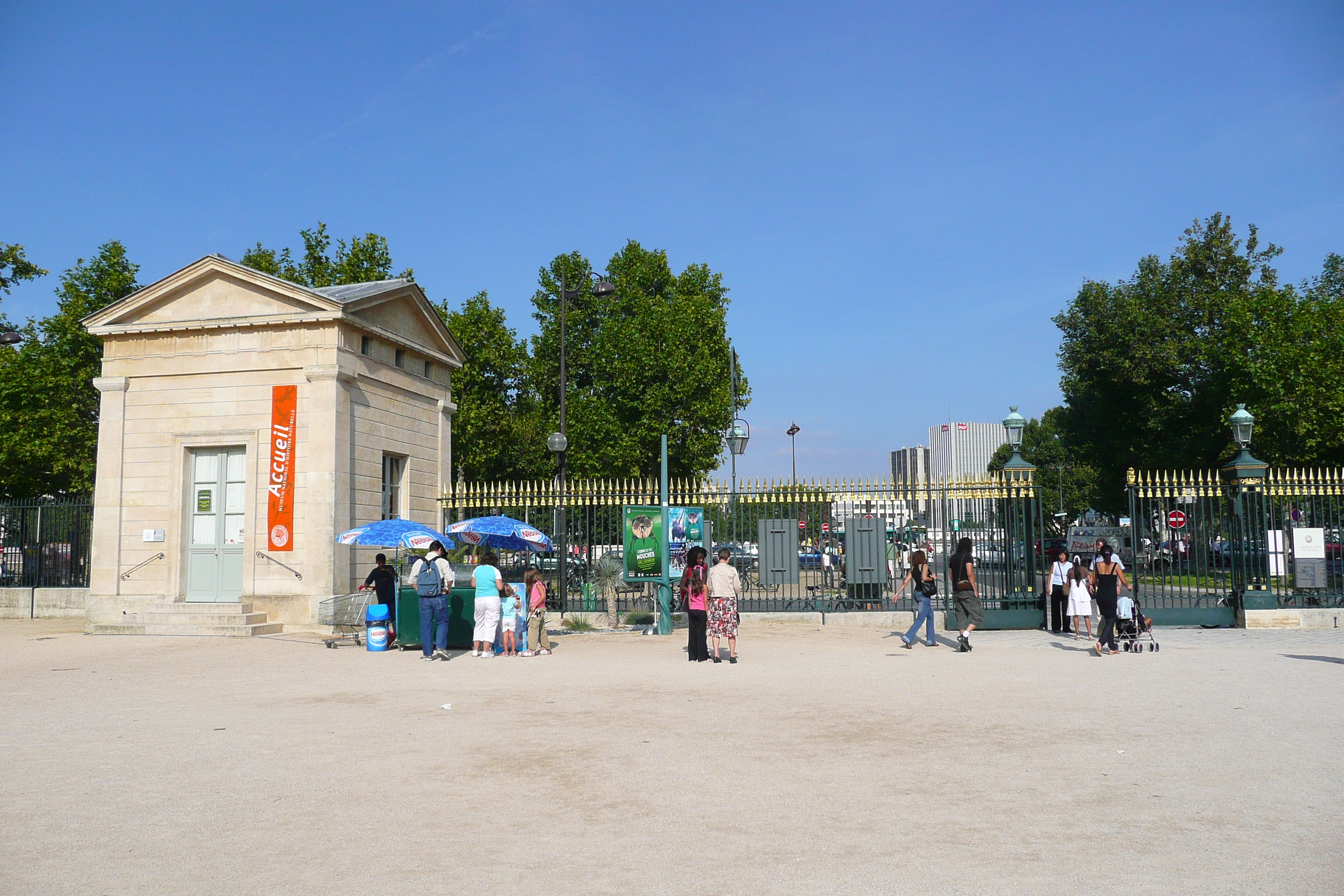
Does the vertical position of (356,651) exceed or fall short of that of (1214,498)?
it falls short

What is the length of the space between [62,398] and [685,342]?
21.5 meters

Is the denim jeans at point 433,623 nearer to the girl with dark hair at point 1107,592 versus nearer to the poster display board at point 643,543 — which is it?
the poster display board at point 643,543

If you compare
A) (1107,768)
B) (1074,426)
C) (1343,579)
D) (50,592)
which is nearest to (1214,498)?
(1343,579)

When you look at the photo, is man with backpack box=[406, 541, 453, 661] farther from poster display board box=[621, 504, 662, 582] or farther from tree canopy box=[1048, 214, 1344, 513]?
tree canopy box=[1048, 214, 1344, 513]

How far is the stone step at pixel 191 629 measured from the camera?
17.1m

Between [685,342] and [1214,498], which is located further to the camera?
[685,342]

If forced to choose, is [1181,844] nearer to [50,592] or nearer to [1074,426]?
[50,592]

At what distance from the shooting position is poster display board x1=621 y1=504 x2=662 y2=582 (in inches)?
688

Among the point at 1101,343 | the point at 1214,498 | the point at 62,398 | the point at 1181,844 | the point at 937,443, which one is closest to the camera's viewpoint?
the point at 1181,844

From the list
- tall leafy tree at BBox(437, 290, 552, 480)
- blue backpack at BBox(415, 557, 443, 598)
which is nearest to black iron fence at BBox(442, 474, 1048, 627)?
blue backpack at BBox(415, 557, 443, 598)

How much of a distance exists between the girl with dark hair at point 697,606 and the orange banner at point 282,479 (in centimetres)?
815

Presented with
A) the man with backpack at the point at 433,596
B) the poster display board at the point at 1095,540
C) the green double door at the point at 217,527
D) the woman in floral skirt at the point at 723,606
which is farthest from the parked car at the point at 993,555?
the poster display board at the point at 1095,540

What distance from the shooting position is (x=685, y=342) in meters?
39.7

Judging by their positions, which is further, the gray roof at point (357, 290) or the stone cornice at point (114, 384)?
the stone cornice at point (114, 384)
